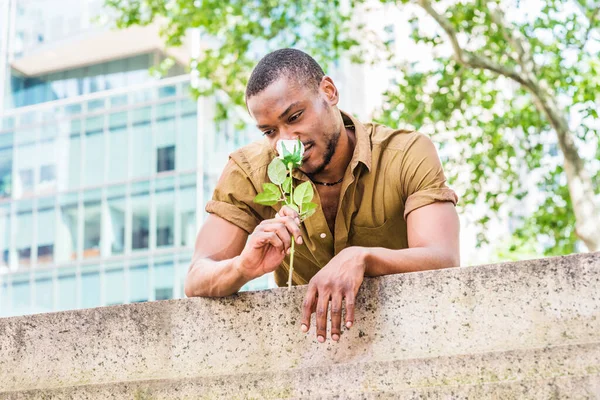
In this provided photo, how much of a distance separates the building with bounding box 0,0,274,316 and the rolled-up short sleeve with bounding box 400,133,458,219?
60.4 ft

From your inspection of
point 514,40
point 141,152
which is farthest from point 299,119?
A: point 141,152

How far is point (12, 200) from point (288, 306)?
76.4 ft

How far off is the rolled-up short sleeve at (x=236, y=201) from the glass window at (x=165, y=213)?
1945 cm

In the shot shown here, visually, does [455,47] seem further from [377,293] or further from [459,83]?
[377,293]

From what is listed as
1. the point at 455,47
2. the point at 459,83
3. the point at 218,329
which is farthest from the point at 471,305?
the point at 459,83

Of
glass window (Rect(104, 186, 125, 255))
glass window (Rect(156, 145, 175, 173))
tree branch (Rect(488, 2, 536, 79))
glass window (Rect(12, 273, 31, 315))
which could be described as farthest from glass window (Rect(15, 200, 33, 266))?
tree branch (Rect(488, 2, 536, 79))

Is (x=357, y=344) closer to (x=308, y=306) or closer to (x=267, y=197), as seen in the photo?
Result: (x=308, y=306)

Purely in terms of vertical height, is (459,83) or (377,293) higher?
(459,83)

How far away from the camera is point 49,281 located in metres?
24.2

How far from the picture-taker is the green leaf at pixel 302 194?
11.0 ft

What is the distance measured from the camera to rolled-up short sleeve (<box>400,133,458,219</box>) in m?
3.77

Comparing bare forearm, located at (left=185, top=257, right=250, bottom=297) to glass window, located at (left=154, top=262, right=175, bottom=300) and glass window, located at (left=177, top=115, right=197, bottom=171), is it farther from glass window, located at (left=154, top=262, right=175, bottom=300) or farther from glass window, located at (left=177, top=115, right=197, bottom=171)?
glass window, located at (left=177, top=115, right=197, bottom=171)

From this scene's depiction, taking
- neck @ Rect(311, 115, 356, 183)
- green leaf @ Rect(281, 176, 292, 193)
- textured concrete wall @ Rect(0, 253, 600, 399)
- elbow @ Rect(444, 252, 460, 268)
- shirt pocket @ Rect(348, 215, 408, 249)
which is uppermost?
neck @ Rect(311, 115, 356, 183)

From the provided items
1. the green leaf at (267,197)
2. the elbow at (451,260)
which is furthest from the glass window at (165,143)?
the green leaf at (267,197)
